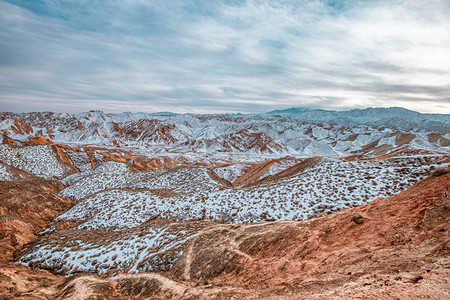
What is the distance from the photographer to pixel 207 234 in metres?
10.6

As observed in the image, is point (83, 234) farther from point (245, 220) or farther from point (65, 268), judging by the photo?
point (245, 220)

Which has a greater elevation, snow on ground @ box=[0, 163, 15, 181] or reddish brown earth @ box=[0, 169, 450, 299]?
reddish brown earth @ box=[0, 169, 450, 299]

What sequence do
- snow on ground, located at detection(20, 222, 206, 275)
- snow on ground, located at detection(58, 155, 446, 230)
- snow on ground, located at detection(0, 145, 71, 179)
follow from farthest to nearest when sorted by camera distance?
snow on ground, located at detection(0, 145, 71, 179) → snow on ground, located at detection(58, 155, 446, 230) → snow on ground, located at detection(20, 222, 206, 275)

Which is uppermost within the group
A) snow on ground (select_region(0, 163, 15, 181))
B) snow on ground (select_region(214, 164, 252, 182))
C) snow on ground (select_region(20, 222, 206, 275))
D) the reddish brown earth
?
the reddish brown earth

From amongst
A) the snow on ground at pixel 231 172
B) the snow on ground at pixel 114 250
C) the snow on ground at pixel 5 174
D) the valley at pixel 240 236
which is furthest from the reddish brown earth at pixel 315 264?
the snow on ground at pixel 231 172

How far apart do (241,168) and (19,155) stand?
49.3 metres

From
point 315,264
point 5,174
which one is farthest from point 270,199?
point 5,174

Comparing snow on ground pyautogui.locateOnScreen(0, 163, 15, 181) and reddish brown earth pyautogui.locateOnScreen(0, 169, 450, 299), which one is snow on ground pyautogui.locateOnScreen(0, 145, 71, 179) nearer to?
snow on ground pyautogui.locateOnScreen(0, 163, 15, 181)

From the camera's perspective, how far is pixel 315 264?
5.76 m

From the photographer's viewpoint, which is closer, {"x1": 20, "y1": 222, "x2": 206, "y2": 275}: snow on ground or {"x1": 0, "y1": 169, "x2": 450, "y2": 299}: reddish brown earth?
{"x1": 0, "y1": 169, "x2": 450, "y2": 299}: reddish brown earth

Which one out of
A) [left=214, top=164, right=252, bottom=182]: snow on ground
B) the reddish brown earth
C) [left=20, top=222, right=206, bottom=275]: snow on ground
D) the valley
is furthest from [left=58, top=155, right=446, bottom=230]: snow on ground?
[left=214, top=164, right=252, bottom=182]: snow on ground

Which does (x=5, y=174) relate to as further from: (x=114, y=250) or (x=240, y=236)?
(x=240, y=236)

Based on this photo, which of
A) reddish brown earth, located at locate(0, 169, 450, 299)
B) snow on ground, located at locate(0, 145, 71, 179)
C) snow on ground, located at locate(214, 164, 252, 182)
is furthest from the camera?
snow on ground, located at locate(214, 164, 252, 182)

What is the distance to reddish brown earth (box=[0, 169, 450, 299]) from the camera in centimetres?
365
